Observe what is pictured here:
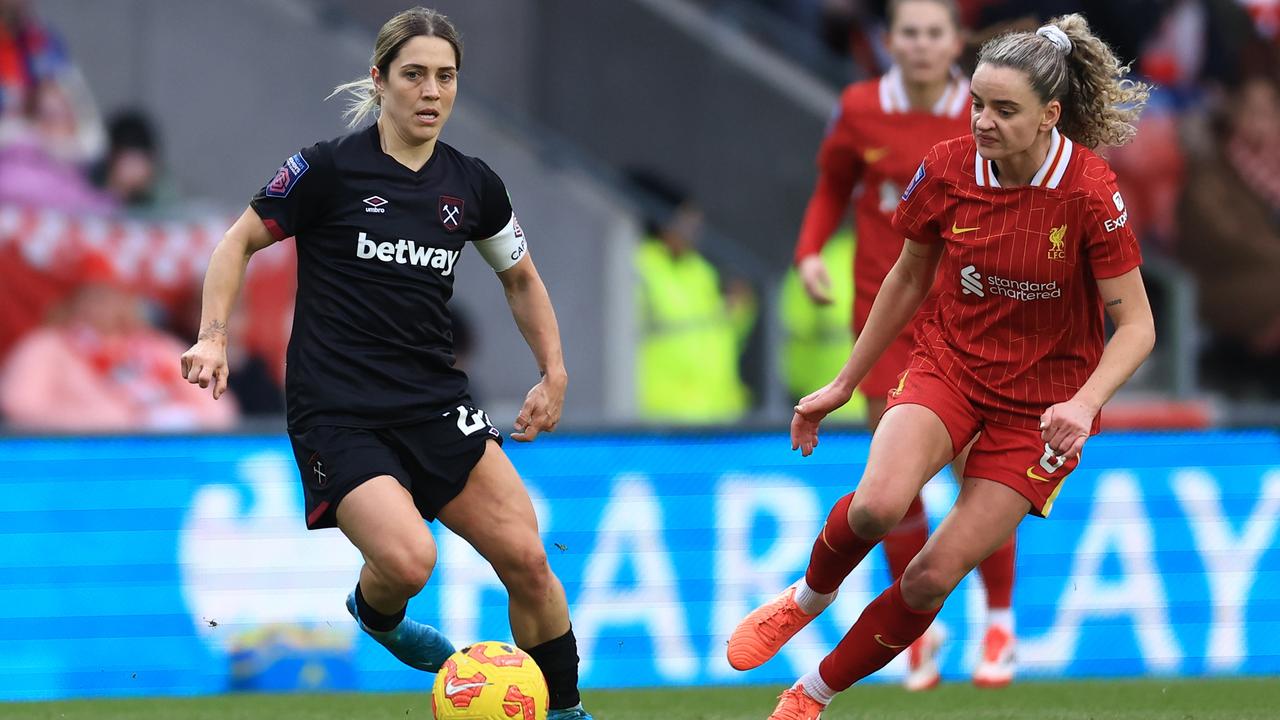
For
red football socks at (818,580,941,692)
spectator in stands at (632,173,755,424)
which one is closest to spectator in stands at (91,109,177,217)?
spectator in stands at (632,173,755,424)

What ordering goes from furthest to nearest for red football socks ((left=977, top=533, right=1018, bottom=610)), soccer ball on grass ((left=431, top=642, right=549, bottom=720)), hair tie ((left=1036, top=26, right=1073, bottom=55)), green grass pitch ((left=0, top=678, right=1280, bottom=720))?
1. red football socks ((left=977, top=533, right=1018, bottom=610))
2. green grass pitch ((left=0, top=678, right=1280, bottom=720))
3. hair tie ((left=1036, top=26, right=1073, bottom=55))
4. soccer ball on grass ((left=431, top=642, right=549, bottom=720))

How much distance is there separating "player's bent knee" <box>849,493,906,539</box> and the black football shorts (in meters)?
1.10

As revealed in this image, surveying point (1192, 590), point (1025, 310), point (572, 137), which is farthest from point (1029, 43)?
point (572, 137)

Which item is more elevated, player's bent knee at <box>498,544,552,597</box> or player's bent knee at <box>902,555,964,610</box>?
player's bent knee at <box>902,555,964,610</box>

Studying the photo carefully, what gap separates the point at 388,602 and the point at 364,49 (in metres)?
6.28

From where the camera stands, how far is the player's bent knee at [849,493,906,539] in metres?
5.32

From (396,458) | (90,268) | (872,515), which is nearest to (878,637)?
(872,515)

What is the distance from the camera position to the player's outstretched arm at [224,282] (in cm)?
527

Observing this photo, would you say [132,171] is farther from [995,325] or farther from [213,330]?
[995,325]

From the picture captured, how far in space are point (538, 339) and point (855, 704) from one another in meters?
1.99

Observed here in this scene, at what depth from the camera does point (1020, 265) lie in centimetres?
535

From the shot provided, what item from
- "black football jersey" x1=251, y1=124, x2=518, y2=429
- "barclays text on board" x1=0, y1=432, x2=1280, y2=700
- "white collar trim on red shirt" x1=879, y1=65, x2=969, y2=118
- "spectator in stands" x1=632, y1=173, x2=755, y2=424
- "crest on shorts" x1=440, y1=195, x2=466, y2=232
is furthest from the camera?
"spectator in stands" x1=632, y1=173, x2=755, y2=424

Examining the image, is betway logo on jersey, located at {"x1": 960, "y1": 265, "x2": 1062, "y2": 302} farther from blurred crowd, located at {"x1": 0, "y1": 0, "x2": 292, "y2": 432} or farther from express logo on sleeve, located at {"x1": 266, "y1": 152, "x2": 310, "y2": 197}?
blurred crowd, located at {"x1": 0, "y1": 0, "x2": 292, "y2": 432}

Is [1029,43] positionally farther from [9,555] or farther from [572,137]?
[572,137]
